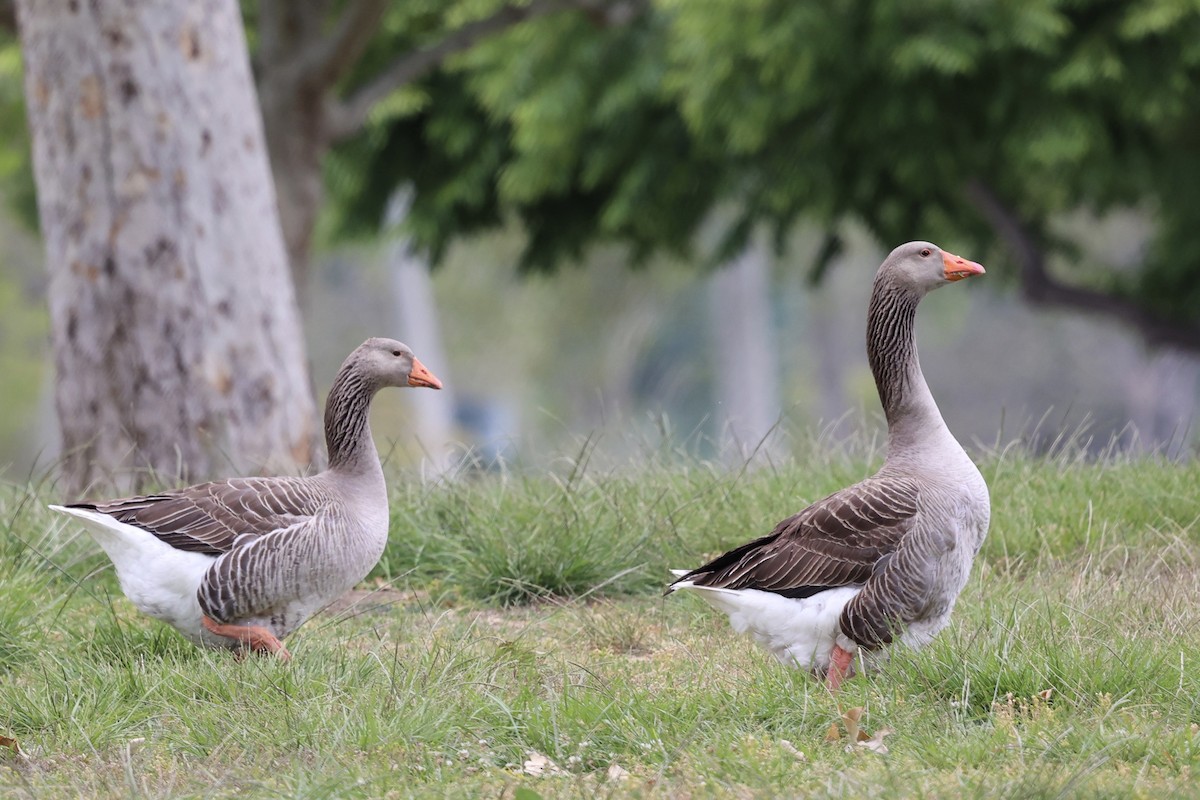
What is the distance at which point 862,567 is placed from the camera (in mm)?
4500

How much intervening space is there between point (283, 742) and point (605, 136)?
9254mm

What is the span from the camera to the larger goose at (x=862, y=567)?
446 centimetres

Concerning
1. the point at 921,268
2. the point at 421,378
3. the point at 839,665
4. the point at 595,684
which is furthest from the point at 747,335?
the point at 595,684

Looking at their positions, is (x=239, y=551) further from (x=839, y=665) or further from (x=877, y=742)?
(x=877, y=742)

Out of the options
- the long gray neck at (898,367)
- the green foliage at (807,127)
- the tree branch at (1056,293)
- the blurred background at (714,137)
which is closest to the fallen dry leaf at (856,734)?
the long gray neck at (898,367)

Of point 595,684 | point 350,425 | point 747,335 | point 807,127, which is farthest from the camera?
point 747,335

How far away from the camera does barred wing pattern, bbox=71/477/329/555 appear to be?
A: 4809mm

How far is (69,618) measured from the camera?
18.1ft

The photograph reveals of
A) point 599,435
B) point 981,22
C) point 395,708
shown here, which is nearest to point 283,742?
point 395,708

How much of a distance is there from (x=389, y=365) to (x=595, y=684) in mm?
1574

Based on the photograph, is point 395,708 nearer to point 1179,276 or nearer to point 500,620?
point 500,620

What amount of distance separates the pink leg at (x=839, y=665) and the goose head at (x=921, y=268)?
1.34 m

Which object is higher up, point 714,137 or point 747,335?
point 714,137

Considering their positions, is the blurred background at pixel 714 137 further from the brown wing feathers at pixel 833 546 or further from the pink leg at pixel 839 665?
the pink leg at pixel 839 665
